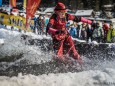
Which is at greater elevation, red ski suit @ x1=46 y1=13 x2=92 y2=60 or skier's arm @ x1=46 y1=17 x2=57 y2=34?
skier's arm @ x1=46 y1=17 x2=57 y2=34

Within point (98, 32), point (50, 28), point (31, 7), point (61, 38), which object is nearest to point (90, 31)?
point (98, 32)

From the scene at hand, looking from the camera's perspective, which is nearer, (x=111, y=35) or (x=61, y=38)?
(x=61, y=38)

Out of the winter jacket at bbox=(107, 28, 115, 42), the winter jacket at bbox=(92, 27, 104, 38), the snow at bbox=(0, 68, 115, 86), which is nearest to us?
the snow at bbox=(0, 68, 115, 86)

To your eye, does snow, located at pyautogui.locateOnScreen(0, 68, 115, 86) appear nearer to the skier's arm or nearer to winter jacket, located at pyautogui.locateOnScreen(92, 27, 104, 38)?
the skier's arm

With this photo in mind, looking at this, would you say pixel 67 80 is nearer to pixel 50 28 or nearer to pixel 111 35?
pixel 50 28

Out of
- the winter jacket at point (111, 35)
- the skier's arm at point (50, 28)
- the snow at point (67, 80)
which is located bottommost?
the winter jacket at point (111, 35)

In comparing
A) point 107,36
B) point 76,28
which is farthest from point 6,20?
point 107,36

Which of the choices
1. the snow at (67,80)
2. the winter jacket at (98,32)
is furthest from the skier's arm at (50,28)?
the winter jacket at (98,32)

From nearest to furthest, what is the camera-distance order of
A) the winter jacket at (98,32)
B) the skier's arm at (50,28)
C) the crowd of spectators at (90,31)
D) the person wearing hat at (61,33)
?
the skier's arm at (50,28) < the person wearing hat at (61,33) < the winter jacket at (98,32) < the crowd of spectators at (90,31)

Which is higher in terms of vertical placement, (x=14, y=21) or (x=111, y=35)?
(x=14, y=21)

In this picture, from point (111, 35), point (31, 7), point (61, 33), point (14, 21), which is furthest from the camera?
point (14, 21)

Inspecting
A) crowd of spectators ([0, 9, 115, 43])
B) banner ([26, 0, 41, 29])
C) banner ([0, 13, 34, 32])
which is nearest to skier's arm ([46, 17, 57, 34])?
banner ([26, 0, 41, 29])

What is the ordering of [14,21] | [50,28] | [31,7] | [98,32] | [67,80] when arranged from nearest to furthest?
1. [67,80]
2. [50,28]
3. [31,7]
4. [98,32]
5. [14,21]

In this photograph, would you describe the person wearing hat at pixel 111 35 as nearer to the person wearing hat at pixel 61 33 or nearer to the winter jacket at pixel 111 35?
the winter jacket at pixel 111 35
